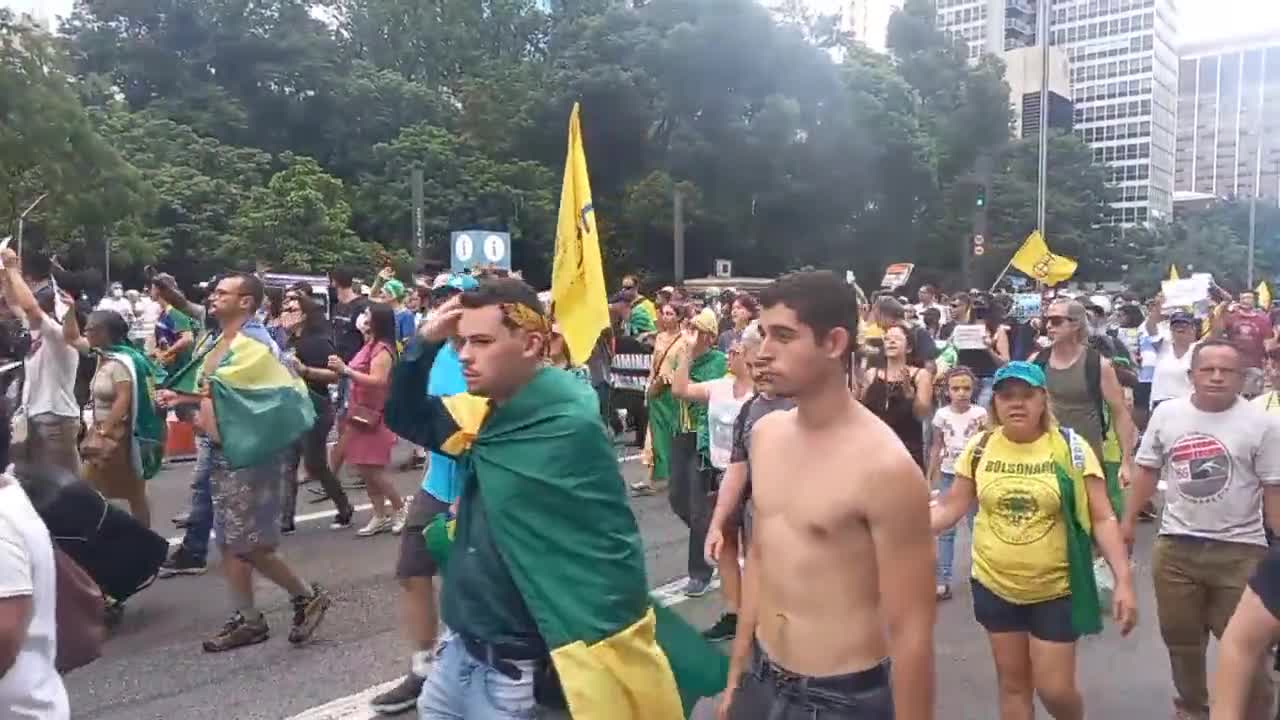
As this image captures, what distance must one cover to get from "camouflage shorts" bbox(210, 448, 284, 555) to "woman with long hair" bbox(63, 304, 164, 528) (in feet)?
4.83

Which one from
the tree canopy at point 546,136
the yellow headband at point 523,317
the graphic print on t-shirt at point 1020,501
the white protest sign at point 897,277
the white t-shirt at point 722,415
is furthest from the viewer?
the tree canopy at point 546,136

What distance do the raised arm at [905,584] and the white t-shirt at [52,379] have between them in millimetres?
5624

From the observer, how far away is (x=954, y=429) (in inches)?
275

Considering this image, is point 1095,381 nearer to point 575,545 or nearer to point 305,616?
point 305,616

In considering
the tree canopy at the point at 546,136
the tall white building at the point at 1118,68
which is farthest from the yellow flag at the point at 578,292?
the tall white building at the point at 1118,68

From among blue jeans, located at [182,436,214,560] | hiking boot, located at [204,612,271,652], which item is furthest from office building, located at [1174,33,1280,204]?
hiking boot, located at [204,612,271,652]

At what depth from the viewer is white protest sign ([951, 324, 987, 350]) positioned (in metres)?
11.9

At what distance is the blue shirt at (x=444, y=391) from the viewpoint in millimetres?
3843

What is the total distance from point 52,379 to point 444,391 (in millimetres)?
3907

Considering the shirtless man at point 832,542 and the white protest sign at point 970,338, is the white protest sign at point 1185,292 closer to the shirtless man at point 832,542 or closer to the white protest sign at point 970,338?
the white protest sign at point 970,338

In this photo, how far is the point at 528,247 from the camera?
37.1 metres

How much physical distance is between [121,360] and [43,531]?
190 inches

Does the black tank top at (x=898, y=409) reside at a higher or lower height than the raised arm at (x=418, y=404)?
lower

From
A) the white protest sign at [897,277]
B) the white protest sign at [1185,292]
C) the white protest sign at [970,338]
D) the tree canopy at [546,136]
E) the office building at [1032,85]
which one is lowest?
the white protest sign at [970,338]
